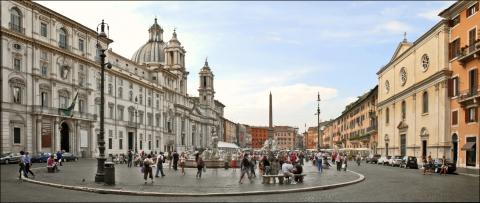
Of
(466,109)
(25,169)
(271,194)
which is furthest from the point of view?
(466,109)

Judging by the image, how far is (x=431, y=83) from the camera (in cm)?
4700

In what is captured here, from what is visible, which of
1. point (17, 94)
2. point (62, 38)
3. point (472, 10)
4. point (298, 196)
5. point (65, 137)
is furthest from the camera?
point (65, 137)

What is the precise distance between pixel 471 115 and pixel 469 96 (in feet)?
5.35

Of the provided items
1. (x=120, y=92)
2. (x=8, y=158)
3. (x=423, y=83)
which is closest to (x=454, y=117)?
(x=423, y=83)

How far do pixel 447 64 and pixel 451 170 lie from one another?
14.9m

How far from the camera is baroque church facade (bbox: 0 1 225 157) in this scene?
1789 inches

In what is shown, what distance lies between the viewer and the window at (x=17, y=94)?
45688 mm

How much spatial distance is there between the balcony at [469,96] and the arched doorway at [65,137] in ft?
140

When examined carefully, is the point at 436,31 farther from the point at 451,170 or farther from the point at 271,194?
the point at 271,194

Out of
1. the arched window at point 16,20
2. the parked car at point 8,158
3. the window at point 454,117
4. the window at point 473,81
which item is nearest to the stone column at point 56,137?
the arched window at point 16,20

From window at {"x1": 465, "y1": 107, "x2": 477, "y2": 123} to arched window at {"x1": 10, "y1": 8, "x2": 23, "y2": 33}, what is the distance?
42.1 m

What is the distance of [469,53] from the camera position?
1513 inches

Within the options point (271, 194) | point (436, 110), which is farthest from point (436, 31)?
point (271, 194)

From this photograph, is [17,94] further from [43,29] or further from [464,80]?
[464,80]
